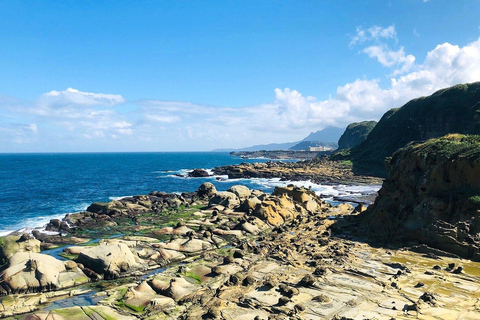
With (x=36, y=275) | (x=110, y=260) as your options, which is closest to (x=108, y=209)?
(x=110, y=260)

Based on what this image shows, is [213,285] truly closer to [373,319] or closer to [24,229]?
[373,319]

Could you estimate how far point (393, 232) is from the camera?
28750 mm

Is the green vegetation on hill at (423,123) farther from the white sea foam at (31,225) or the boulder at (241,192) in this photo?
the white sea foam at (31,225)

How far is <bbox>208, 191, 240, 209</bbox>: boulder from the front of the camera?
44938 millimetres

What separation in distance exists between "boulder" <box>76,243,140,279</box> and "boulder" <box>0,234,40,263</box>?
5966 millimetres

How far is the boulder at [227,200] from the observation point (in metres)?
44.9

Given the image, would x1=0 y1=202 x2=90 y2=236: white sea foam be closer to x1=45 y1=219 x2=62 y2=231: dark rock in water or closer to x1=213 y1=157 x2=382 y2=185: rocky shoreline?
x1=45 y1=219 x2=62 y2=231: dark rock in water

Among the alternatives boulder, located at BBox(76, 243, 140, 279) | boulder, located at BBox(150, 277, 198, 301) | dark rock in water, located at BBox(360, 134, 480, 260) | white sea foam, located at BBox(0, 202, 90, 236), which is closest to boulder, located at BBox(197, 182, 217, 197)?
white sea foam, located at BBox(0, 202, 90, 236)

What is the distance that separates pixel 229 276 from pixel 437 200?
63.6 ft

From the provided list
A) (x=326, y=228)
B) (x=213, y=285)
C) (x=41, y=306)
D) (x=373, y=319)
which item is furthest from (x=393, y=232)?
(x=41, y=306)

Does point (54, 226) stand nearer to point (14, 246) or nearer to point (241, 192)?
point (14, 246)

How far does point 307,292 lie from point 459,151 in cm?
2071

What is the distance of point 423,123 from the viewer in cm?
10769

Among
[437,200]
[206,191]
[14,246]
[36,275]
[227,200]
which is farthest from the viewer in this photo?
[206,191]
